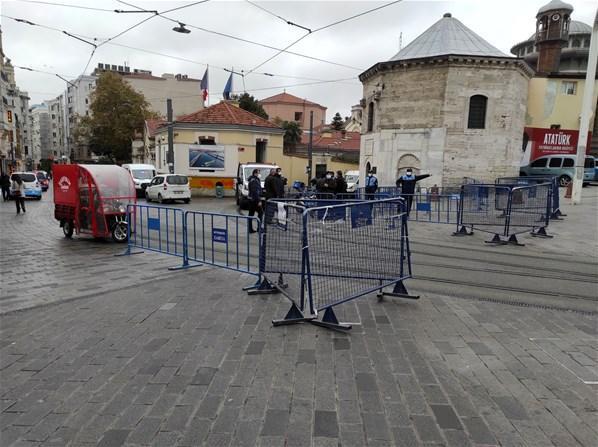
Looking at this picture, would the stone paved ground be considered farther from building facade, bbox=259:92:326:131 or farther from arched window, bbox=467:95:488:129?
building facade, bbox=259:92:326:131

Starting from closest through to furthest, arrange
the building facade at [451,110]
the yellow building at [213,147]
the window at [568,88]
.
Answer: the building facade at [451,110] → the yellow building at [213,147] → the window at [568,88]

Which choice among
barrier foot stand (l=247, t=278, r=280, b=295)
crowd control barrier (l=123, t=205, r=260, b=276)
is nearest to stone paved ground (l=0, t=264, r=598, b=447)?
barrier foot stand (l=247, t=278, r=280, b=295)

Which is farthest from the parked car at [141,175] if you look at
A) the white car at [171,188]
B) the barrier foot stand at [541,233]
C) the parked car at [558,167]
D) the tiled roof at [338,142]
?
the parked car at [558,167]

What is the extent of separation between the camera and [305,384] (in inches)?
139

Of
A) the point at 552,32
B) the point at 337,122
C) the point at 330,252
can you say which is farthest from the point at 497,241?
the point at 337,122

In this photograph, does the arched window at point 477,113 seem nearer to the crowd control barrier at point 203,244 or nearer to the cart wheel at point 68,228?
the crowd control barrier at point 203,244

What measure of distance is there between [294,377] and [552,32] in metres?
50.1

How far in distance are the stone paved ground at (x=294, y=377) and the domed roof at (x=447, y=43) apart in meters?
25.8

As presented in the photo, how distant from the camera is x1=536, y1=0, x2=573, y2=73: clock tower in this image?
41312mm

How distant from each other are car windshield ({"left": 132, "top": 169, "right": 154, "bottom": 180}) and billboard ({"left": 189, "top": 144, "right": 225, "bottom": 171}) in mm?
2990

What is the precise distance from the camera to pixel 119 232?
434 inches

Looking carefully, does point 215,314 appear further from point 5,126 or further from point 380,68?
point 5,126

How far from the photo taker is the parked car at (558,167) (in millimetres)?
28906

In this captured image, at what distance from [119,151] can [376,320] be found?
55.5 metres
